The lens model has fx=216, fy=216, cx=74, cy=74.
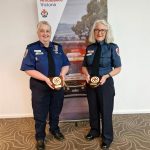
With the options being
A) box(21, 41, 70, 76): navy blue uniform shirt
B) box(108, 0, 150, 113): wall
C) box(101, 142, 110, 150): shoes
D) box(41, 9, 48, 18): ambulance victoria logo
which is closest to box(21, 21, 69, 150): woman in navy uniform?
box(21, 41, 70, 76): navy blue uniform shirt

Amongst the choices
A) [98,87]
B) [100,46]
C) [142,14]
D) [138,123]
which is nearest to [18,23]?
[100,46]

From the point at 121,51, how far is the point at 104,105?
1090mm

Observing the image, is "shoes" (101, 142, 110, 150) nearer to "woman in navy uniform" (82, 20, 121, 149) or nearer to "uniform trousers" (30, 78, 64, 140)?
"woman in navy uniform" (82, 20, 121, 149)

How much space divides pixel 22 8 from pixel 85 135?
1.93 meters

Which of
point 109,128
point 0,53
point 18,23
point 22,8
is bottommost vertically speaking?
point 109,128

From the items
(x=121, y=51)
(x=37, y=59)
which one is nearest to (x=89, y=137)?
(x=37, y=59)

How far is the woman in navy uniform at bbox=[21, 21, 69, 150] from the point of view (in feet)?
7.74

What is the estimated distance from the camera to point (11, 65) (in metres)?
3.20

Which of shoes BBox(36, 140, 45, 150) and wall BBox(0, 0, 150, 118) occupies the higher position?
wall BBox(0, 0, 150, 118)

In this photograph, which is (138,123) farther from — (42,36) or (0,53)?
(0,53)

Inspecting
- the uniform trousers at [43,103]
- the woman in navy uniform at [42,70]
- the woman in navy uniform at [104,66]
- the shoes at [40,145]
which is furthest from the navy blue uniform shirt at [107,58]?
the shoes at [40,145]

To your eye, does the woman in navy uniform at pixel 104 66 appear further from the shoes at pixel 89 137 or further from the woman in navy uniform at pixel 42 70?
the woman in navy uniform at pixel 42 70

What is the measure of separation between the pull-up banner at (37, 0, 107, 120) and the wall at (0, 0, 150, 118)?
1.05ft

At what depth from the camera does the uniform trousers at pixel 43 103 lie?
2.43 metres
